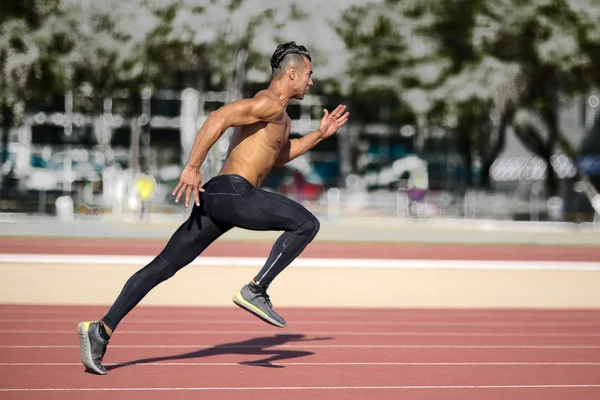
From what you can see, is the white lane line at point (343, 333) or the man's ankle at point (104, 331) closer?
the man's ankle at point (104, 331)

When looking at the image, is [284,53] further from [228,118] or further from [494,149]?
[494,149]

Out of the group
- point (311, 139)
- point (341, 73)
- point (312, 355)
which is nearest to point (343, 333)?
point (312, 355)

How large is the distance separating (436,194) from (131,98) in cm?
1137

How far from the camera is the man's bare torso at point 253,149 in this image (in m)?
7.54

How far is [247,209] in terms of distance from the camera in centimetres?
740

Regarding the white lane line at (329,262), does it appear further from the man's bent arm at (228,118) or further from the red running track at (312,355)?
the man's bent arm at (228,118)

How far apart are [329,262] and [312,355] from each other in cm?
1053

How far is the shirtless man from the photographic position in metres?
7.41

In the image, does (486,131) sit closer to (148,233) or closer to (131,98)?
(131,98)

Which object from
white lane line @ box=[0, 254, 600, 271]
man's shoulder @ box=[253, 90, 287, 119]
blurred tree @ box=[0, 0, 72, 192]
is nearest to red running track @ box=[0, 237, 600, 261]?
white lane line @ box=[0, 254, 600, 271]

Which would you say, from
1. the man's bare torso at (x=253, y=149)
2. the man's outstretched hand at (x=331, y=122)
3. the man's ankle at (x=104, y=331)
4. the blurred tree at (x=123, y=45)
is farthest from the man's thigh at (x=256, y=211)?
the blurred tree at (x=123, y=45)

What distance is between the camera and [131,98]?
41.3m

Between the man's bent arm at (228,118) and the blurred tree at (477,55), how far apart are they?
26258 millimetres

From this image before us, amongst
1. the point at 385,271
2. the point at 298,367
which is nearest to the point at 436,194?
the point at 385,271
